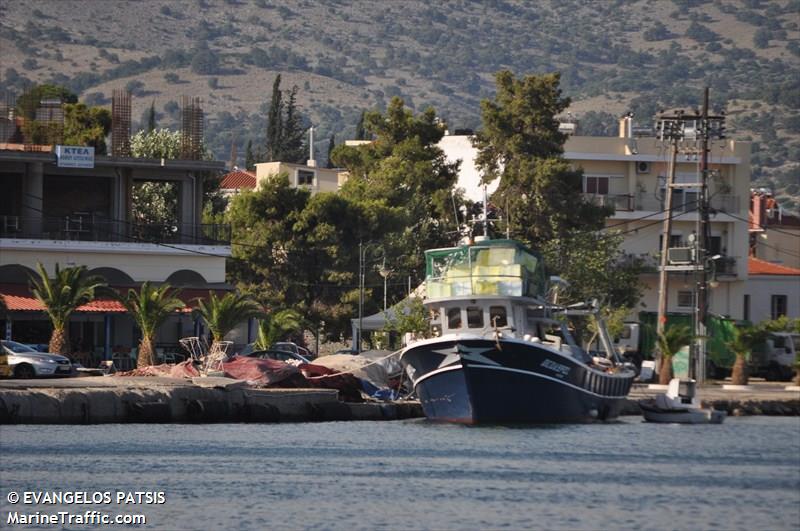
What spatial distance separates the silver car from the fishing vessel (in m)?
11.6

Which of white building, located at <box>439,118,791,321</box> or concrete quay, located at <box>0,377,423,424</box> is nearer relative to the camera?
concrete quay, located at <box>0,377,423,424</box>

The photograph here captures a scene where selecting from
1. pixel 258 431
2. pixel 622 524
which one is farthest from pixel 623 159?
pixel 622 524

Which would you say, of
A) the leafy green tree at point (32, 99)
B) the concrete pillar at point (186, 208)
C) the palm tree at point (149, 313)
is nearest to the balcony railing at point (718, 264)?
the concrete pillar at point (186, 208)

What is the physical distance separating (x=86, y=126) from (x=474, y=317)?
91.2 ft

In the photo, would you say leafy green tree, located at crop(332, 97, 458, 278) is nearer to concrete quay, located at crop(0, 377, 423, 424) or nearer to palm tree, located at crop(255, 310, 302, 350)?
palm tree, located at crop(255, 310, 302, 350)

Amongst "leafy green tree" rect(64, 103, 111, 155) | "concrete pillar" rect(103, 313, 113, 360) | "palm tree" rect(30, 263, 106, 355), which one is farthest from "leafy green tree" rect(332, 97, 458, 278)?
"palm tree" rect(30, 263, 106, 355)

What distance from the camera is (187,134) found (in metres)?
70.1

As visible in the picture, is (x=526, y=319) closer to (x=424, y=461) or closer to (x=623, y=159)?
(x=424, y=461)

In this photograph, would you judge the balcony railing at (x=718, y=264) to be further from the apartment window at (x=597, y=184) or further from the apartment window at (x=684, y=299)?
the apartment window at (x=597, y=184)

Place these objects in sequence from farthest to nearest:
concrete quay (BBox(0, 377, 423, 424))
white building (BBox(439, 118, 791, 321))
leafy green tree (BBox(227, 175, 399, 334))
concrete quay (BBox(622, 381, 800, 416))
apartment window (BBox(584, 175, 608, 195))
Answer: apartment window (BBox(584, 175, 608, 195)), white building (BBox(439, 118, 791, 321)), leafy green tree (BBox(227, 175, 399, 334)), concrete quay (BBox(622, 381, 800, 416)), concrete quay (BBox(0, 377, 423, 424))

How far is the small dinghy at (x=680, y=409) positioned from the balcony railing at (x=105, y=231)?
77.2ft

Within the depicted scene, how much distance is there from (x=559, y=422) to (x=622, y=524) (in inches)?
726

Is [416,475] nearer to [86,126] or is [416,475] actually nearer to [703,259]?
[703,259]

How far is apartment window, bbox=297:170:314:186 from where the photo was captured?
331 ft
